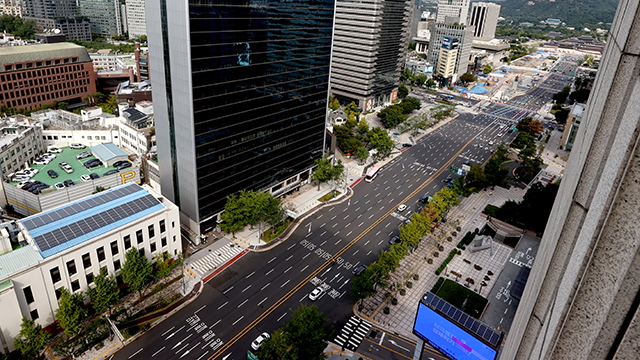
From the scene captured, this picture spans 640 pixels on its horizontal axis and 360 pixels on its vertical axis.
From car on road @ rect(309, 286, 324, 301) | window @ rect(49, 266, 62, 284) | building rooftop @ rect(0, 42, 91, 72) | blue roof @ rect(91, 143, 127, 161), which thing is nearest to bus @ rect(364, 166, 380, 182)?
car on road @ rect(309, 286, 324, 301)

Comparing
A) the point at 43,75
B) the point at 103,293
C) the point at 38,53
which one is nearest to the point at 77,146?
the point at 43,75

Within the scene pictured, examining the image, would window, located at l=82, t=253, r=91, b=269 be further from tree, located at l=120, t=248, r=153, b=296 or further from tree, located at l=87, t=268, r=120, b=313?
tree, located at l=120, t=248, r=153, b=296

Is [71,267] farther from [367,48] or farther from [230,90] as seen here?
[367,48]

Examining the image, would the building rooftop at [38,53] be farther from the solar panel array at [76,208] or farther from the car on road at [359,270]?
the car on road at [359,270]

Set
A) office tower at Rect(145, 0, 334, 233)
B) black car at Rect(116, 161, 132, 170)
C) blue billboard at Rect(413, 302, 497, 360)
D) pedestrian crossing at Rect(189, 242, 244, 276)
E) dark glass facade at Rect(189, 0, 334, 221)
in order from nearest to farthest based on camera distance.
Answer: blue billboard at Rect(413, 302, 497, 360) → office tower at Rect(145, 0, 334, 233) → dark glass facade at Rect(189, 0, 334, 221) → pedestrian crossing at Rect(189, 242, 244, 276) → black car at Rect(116, 161, 132, 170)

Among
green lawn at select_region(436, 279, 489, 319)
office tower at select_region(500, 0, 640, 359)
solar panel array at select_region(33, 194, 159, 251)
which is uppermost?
office tower at select_region(500, 0, 640, 359)

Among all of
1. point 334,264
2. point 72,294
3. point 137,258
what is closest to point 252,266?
point 334,264
